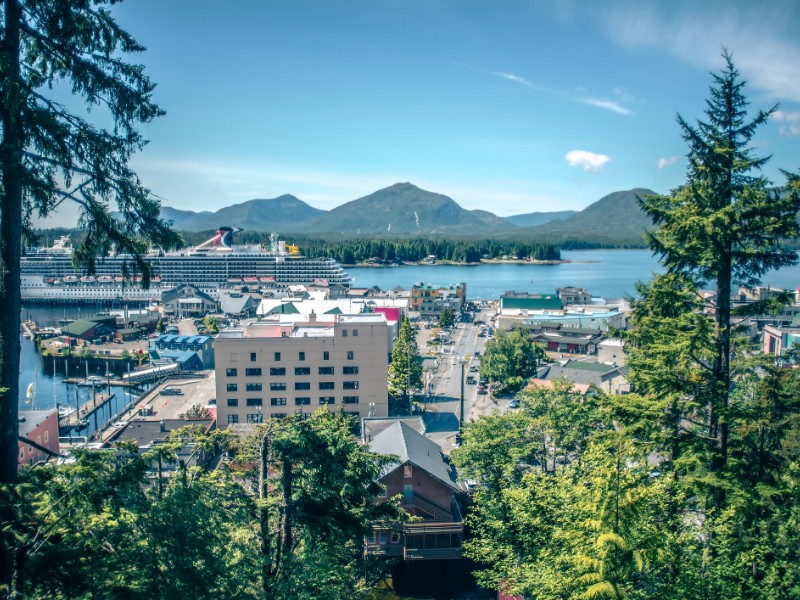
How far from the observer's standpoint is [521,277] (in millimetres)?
61656

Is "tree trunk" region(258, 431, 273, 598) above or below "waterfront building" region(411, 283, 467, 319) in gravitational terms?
above

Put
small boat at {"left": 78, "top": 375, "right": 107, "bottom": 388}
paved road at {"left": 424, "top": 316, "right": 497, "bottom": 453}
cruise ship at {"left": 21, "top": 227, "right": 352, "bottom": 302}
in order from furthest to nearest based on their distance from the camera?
cruise ship at {"left": 21, "top": 227, "right": 352, "bottom": 302}, small boat at {"left": 78, "top": 375, "right": 107, "bottom": 388}, paved road at {"left": 424, "top": 316, "right": 497, "bottom": 453}

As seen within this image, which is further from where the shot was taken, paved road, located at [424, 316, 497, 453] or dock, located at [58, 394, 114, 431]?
dock, located at [58, 394, 114, 431]

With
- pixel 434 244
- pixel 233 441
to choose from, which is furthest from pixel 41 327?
pixel 434 244

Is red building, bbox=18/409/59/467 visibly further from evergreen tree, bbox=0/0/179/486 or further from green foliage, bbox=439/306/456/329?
green foliage, bbox=439/306/456/329

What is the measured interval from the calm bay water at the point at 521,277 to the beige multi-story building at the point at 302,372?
31.4 metres

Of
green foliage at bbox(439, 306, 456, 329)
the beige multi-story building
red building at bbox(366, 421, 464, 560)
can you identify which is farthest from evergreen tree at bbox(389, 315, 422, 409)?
green foliage at bbox(439, 306, 456, 329)

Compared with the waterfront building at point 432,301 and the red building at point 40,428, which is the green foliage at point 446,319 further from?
the red building at point 40,428

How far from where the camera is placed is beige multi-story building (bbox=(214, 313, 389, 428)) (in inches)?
520

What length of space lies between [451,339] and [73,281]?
29.6 meters

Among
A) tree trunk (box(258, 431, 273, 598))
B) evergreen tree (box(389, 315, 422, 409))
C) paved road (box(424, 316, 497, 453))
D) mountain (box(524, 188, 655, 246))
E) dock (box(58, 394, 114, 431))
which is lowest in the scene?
dock (box(58, 394, 114, 431))

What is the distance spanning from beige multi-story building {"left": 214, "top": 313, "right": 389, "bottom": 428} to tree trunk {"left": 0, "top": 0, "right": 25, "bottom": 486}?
11073mm

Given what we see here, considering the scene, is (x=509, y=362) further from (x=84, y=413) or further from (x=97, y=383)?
(x=97, y=383)

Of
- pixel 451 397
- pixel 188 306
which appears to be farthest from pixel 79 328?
pixel 451 397
